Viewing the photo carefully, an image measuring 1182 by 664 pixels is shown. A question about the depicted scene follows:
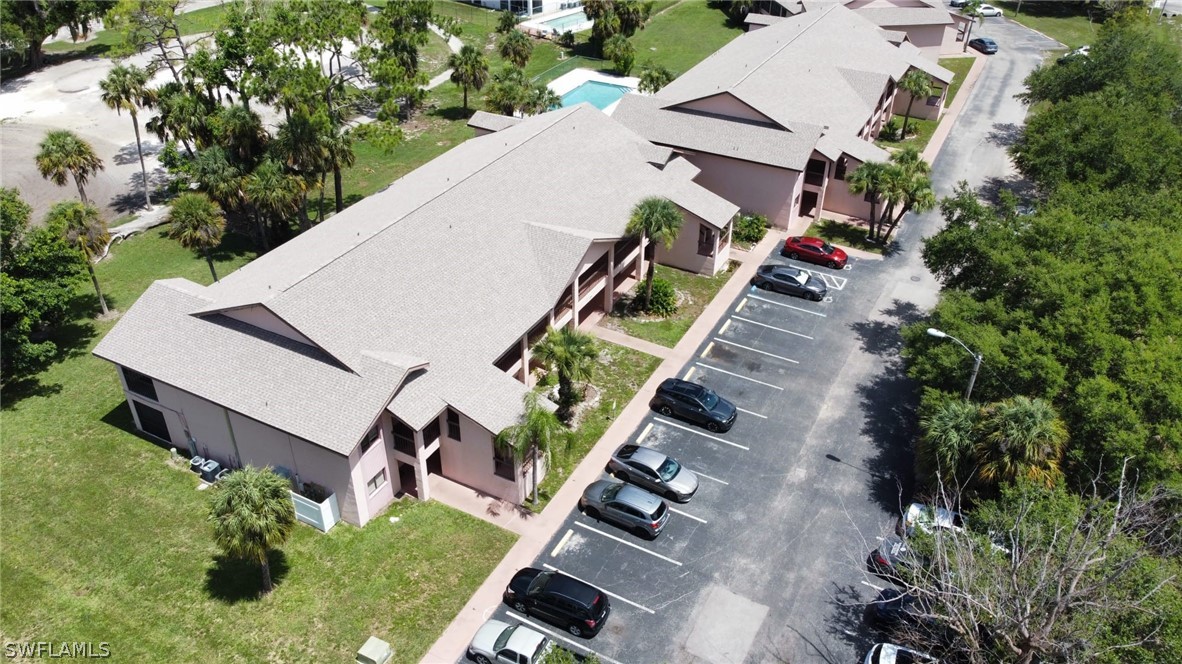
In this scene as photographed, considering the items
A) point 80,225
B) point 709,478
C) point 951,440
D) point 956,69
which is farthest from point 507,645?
point 956,69

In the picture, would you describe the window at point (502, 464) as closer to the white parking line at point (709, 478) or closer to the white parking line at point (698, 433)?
the white parking line at point (709, 478)

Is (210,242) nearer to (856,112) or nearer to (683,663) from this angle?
(683,663)

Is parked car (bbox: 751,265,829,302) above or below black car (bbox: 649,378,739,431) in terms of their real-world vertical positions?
above

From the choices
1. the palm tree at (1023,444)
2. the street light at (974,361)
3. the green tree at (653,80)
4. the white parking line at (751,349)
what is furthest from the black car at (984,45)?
the palm tree at (1023,444)

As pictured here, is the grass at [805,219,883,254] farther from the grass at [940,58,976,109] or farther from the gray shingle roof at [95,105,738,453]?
the grass at [940,58,976,109]

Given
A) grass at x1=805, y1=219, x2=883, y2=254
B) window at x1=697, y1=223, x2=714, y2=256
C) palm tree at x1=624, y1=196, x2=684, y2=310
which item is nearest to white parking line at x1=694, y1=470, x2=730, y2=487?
palm tree at x1=624, y1=196, x2=684, y2=310

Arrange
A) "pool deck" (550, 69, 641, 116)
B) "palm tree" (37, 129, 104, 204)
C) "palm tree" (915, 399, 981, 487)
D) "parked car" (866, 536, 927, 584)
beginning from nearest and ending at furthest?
"parked car" (866, 536, 927, 584) → "palm tree" (915, 399, 981, 487) → "palm tree" (37, 129, 104, 204) → "pool deck" (550, 69, 641, 116)
